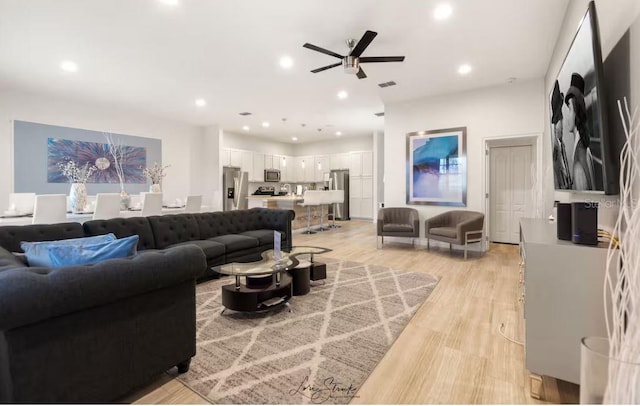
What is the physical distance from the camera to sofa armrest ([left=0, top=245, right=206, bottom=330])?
3.75 feet

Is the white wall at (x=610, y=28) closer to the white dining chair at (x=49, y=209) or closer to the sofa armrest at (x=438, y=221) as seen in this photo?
the sofa armrest at (x=438, y=221)

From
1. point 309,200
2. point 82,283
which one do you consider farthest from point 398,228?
point 82,283

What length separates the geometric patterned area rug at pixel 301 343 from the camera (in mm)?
1729

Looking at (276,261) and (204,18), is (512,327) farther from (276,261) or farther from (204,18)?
(204,18)

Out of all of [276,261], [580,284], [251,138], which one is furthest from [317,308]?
[251,138]

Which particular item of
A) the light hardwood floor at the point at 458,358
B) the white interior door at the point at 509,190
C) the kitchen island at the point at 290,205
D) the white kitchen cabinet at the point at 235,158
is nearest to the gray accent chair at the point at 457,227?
the light hardwood floor at the point at 458,358

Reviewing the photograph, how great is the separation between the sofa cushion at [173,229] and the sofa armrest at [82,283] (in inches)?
87.8

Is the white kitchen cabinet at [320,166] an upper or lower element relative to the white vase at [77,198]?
upper

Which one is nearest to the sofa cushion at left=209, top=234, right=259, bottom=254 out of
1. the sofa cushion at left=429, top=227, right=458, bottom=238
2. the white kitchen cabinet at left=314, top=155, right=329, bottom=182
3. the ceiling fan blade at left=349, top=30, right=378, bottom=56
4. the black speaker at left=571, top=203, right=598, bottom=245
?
the ceiling fan blade at left=349, top=30, right=378, bottom=56

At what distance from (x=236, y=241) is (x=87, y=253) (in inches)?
92.3

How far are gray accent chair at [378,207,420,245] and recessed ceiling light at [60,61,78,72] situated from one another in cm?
557

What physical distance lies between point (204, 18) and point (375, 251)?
4.39 meters

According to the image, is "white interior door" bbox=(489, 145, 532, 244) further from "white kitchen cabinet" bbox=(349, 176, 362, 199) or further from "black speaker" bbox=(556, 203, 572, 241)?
"white kitchen cabinet" bbox=(349, 176, 362, 199)

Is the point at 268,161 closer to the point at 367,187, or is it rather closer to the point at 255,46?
the point at 367,187
